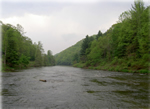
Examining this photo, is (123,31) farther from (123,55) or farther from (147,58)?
(147,58)

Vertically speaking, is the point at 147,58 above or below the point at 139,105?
above

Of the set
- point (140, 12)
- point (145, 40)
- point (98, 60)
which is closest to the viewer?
point (145, 40)

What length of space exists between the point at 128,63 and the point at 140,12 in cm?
1410

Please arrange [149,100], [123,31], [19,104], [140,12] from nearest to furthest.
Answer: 1. [19,104]
2. [149,100]
3. [140,12]
4. [123,31]

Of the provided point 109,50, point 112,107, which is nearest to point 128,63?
point 109,50

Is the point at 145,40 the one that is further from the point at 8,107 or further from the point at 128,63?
the point at 8,107

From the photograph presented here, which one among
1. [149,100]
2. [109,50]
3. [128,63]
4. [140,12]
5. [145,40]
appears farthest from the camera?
[109,50]

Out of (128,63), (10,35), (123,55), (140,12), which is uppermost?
(140,12)

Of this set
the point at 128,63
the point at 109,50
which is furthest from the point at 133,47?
the point at 109,50

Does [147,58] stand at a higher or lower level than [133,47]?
lower

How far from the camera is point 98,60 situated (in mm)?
58688

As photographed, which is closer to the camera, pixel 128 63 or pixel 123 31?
pixel 128 63

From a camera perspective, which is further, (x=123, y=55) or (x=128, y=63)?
(x=123, y=55)

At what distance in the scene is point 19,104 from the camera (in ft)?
23.6
